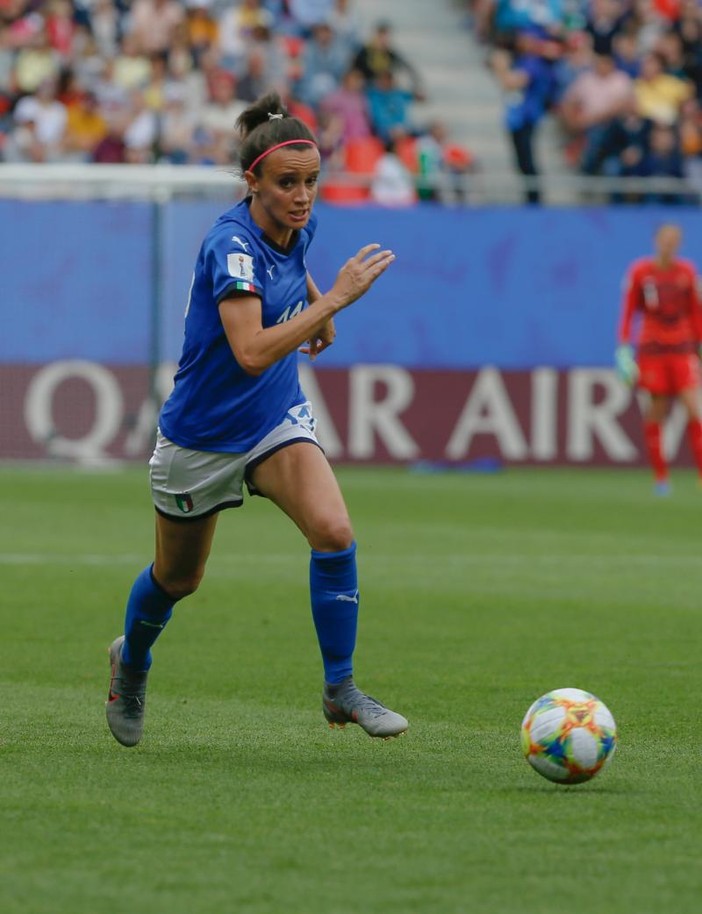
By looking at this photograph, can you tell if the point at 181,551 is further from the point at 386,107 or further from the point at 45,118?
the point at 386,107

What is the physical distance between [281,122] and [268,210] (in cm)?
30

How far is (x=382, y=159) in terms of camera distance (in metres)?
24.1

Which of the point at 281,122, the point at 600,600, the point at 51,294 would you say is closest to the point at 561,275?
the point at 51,294

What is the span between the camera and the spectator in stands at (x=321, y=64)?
80.3ft

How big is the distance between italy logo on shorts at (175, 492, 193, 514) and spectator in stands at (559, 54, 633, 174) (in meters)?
18.6

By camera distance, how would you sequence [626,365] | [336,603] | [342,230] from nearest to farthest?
[336,603], [626,365], [342,230]

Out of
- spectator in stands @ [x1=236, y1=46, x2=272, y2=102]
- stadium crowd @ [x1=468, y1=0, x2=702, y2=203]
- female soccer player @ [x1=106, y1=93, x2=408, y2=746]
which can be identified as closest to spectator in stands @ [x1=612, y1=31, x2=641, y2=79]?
stadium crowd @ [x1=468, y1=0, x2=702, y2=203]

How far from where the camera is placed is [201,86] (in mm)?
23953

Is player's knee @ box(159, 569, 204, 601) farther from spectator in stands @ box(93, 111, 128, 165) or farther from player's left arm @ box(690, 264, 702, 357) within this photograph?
spectator in stands @ box(93, 111, 128, 165)

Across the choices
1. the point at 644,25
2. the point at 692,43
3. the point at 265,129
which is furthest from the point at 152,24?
the point at 265,129

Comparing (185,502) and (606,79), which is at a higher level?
(606,79)

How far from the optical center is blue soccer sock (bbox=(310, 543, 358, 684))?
6.81 metres

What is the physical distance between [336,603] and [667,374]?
556 inches

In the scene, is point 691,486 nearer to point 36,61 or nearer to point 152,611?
point 36,61
